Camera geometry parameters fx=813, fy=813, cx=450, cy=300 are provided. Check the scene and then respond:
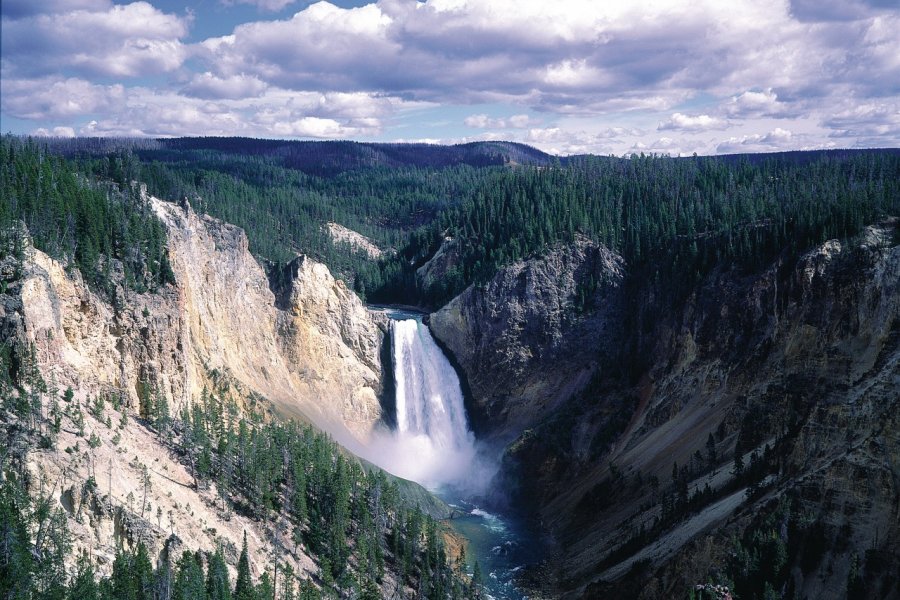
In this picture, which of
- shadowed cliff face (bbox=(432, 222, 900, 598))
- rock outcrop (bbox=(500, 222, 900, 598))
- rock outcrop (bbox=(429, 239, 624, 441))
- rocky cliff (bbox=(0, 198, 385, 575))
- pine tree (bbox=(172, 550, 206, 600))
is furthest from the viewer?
rock outcrop (bbox=(429, 239, 624, 441))

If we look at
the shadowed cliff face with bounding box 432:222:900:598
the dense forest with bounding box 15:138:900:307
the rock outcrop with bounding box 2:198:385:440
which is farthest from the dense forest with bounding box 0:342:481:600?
the dense forest with bounding box 15:138:900:307

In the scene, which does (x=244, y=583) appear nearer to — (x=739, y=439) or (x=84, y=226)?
(x=84, y=226)

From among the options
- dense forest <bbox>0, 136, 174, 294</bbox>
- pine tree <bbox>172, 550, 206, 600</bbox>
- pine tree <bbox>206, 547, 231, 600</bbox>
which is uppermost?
dense forest <bbox>0, 136, 174, 294</bbox>

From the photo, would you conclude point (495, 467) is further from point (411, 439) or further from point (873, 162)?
point (873, 162)

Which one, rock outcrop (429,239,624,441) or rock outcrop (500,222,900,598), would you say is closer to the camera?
rock outcrop (500,222,900,598)

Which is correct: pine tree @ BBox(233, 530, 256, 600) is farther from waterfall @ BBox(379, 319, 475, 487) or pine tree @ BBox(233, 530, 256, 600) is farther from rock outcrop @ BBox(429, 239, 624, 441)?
rock outcrop @ BBox(429, 239, 624, 441)

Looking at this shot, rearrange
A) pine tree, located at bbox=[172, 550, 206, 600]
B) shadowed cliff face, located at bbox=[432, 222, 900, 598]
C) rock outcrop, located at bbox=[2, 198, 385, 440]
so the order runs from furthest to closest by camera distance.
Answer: rock outcrop, located at bbox=[2, 198, 385, 440] < shadowed cliff face, located at bbox=[432, 222, 900, 598] < pine tree, located at bbox=[172, 550, 206, 600]

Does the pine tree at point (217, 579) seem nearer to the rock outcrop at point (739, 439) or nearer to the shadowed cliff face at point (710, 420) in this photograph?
the rock outcrop at point (739, 439)
